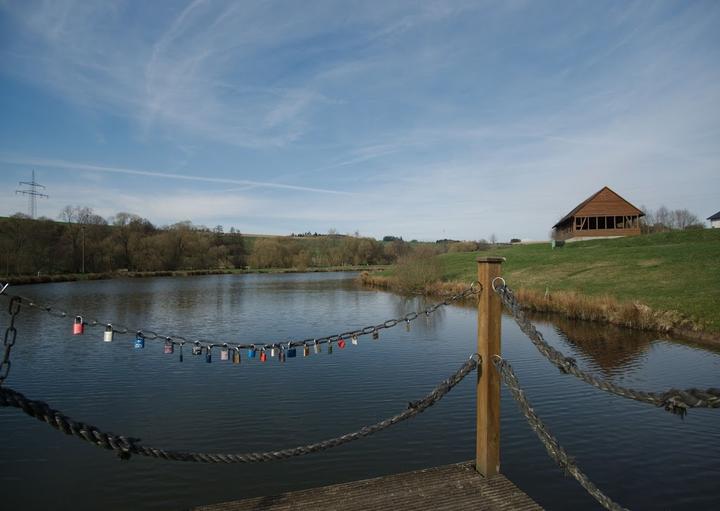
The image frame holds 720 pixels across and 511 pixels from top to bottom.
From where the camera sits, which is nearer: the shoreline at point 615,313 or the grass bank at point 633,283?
the shoreline at point 615,313

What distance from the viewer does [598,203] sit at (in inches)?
2148

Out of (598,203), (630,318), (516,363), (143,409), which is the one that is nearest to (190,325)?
(143,409)

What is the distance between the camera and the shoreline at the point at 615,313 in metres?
17.0

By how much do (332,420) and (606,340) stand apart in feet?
41.4

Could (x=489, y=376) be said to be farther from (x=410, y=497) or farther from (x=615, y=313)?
(x=615, y=313)

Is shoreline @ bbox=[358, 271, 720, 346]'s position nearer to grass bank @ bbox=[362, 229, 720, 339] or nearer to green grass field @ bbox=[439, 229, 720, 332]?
grass bank @ bbox=[362, 229, 720, 339]

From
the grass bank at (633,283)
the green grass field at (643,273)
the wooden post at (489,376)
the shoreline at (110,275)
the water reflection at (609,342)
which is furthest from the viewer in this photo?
the shoreline at (110,275)

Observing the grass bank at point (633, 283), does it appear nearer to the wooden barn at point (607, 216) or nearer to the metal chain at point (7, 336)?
the wooden barn at point (607, 216)

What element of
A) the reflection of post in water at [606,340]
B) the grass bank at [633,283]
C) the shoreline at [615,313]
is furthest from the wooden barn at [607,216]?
the reflection of post in water at [606,340]

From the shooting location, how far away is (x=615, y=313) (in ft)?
65.7

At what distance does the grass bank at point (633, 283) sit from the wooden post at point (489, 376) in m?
15.6

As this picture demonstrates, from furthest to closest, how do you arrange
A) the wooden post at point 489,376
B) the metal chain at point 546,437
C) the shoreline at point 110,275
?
the shoreline at point 110,275 < the wooden post at point 489,376 < the metal chain at point 546,437

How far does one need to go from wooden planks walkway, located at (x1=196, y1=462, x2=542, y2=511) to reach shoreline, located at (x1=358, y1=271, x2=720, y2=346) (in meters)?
15.4

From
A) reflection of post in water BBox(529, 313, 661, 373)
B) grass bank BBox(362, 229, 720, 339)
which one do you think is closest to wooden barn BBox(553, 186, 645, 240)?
grass bank BBox(362, 229, 720, 339)
